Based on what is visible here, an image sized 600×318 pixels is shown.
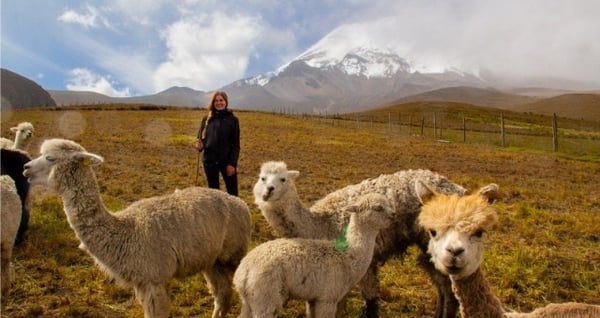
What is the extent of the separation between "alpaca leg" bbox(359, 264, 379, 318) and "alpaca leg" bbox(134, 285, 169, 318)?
2370 millimetres

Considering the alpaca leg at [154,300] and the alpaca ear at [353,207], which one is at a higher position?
the alpaca ear at [353,207]

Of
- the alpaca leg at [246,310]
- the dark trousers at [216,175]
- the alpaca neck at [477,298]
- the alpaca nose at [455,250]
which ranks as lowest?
the alpaca leg at [246,310]

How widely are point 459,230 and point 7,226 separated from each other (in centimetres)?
527

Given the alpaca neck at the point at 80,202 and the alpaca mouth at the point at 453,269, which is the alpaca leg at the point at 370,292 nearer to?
the alpaca mouth at the point at 453,269

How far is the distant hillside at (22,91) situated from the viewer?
108906 mm

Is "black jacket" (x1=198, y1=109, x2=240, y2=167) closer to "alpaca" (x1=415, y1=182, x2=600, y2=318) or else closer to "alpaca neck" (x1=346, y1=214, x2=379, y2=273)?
"alpaca neck" (x1=346, y1=214, x2=379, y2=273)

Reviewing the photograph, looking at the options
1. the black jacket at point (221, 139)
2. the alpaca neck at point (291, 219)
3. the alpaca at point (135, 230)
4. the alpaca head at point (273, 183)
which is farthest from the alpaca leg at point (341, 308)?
the black jacket at point (221, 139)

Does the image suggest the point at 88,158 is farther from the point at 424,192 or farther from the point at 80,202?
the point at 424,192

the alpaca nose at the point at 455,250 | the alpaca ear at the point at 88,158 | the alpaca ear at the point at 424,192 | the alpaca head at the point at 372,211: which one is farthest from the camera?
the alpaca head at the point at 372,211

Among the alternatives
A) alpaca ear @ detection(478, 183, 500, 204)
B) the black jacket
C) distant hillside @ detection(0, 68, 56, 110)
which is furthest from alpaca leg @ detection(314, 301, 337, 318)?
distant hillside @ detection(0, 68, 56, 110)

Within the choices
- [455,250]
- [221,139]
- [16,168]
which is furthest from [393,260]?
[16,168]

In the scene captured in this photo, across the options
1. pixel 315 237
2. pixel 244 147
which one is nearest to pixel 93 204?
pixel 315 237

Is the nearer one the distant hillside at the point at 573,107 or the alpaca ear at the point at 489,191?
the alpaca ear at the point at 489,191

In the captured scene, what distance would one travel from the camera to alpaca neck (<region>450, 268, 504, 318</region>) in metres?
3.53
